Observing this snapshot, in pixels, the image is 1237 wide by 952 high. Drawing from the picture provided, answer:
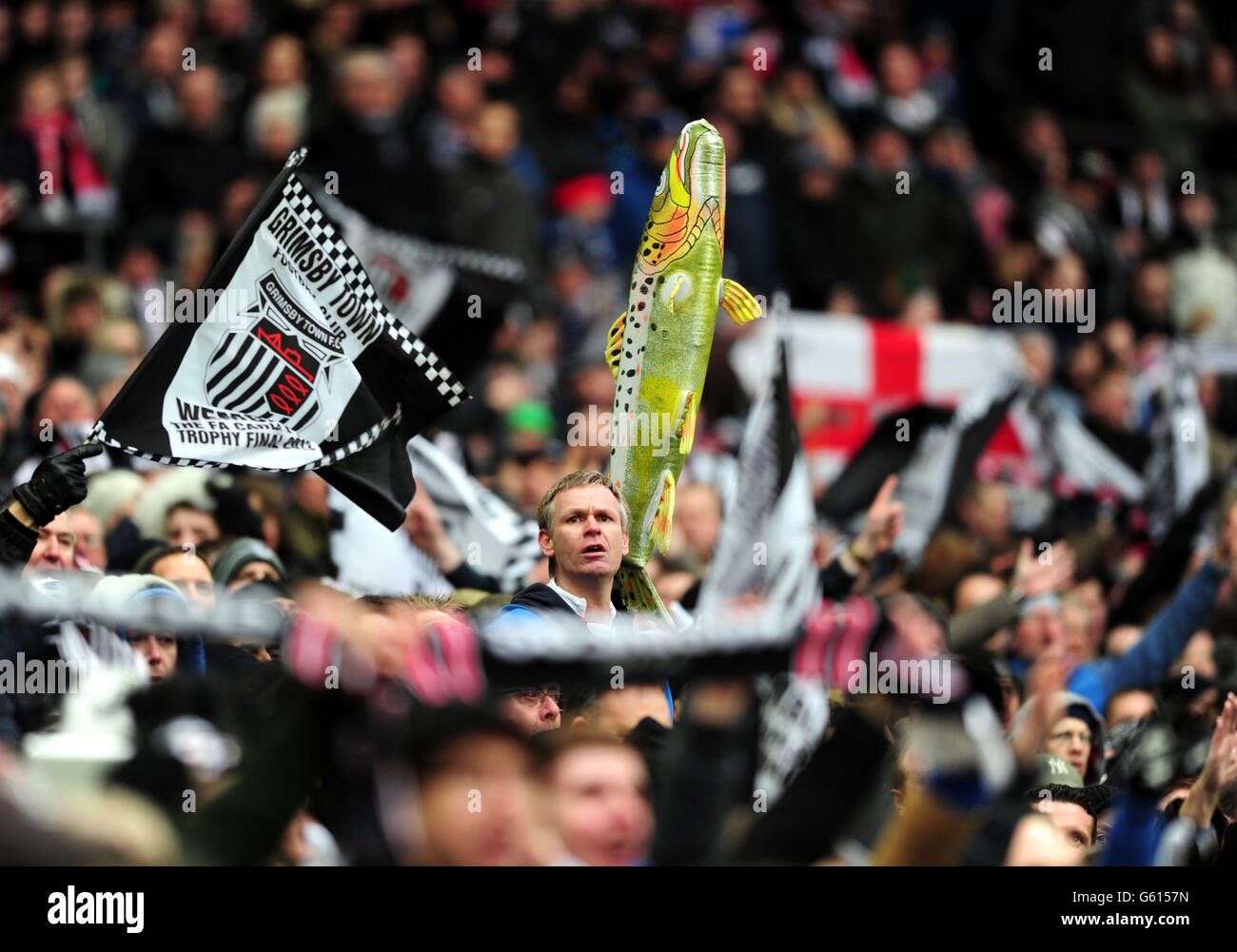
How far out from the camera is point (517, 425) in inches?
358

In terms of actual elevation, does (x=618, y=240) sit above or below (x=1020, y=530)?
above

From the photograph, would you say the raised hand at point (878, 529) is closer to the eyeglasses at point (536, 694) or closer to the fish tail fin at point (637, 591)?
the fish tail fin at point (637, 591)

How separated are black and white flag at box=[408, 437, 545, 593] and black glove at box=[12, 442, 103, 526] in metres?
2.31

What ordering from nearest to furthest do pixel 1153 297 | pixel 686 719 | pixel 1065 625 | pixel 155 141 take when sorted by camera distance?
pixel 686 719
pixel 1065 625
pixel 155 141
pixel 1153 297

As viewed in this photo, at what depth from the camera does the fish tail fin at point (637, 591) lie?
17.3 feet

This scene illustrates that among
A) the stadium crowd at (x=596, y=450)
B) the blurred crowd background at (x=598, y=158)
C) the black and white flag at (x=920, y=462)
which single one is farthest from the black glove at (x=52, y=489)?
the black and white flag at (x=920, y=462)

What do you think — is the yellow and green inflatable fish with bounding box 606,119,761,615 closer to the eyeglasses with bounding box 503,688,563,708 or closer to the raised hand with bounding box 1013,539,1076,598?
the eyeglasses with bounding box 503,688,563,708

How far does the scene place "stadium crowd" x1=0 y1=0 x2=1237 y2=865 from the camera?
293cm

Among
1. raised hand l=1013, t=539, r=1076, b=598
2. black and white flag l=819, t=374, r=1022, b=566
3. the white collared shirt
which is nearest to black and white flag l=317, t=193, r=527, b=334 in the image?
black and white flag l=819, t=374, r=1022, b=566
